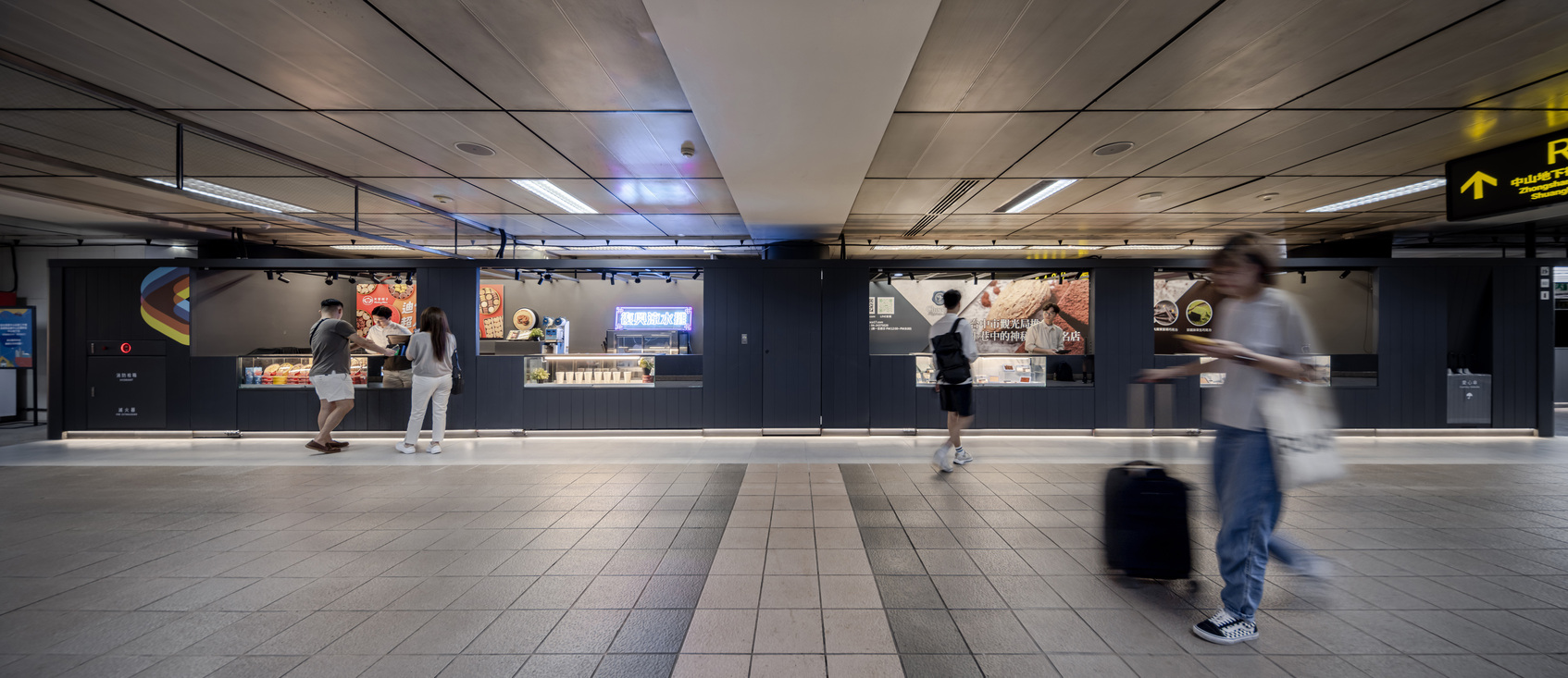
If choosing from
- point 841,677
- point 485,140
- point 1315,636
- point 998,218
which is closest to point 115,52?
point 485,140

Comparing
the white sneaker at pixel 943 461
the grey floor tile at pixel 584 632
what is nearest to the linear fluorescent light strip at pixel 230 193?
the grey floor tile at pixel 584 632

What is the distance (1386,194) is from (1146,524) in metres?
6.45

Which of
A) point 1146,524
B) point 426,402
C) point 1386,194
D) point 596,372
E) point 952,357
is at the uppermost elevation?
point 1386,194

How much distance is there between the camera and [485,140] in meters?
4.35

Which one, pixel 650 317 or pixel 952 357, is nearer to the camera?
pixel 952 357

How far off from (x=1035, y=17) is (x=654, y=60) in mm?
2137

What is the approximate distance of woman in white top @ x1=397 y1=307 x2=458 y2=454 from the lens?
20.4 ft

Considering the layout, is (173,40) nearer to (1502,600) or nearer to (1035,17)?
(1035,17)

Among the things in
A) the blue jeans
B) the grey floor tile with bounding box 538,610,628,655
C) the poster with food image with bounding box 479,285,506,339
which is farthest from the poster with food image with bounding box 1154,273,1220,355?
the poster with food image with bounding box 479,285,506,339

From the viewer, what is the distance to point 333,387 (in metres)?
6.32

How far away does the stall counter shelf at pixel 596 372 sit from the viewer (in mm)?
7352

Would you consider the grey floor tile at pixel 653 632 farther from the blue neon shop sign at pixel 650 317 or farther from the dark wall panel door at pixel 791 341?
the blue neon shop sign at pixel 650 317

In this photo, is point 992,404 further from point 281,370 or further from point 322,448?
point 281,370

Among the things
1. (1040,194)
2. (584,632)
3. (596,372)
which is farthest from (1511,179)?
(596,372)
